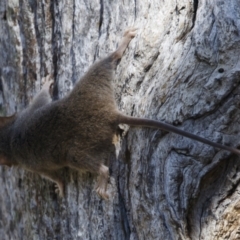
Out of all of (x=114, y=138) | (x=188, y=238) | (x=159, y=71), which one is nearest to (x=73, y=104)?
(x=114, y=138)

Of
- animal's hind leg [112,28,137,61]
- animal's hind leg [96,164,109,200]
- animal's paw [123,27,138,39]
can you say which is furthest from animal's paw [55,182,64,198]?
animal's paw [123,27,138,39]

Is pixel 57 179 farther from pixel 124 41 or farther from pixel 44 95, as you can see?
pixel 124 41

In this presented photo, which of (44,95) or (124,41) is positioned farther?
(44,95)

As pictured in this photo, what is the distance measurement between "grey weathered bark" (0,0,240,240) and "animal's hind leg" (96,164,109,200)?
0.06m

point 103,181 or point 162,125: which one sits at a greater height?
point 162,125

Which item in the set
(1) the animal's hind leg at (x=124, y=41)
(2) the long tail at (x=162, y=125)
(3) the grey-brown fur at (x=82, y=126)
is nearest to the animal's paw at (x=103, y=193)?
(3) the grey-brown fur at (x=82, y=126)

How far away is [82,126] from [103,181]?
46 centimetres

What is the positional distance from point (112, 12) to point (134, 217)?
1554 millimetres

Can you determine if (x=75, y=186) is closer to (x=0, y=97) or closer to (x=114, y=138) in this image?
(x=114, y=138)

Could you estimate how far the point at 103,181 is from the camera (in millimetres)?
3512

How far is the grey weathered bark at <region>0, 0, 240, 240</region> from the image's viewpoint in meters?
3.06

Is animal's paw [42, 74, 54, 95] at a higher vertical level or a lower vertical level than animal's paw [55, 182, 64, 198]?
higher

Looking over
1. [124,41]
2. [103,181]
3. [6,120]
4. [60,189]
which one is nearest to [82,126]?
[103,181]

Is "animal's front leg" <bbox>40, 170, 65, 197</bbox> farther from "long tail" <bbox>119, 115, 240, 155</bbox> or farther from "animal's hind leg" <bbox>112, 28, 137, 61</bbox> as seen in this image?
"animal's hind leg" <bbox>112, 28, 137, 61</bbox>
